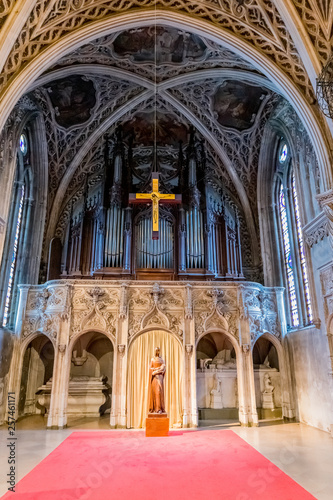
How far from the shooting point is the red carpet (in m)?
4.94

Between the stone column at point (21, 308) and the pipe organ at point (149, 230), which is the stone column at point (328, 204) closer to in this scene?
the pipe organ at point (149, 230)

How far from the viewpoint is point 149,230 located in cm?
1470

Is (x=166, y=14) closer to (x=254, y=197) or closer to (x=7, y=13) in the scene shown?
(x=7, y=13)

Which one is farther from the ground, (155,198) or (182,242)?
(155,198)

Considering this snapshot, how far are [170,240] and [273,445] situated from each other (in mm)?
8471

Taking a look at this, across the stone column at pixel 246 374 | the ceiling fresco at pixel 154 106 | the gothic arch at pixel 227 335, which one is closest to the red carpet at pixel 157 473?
the stone column at pixel 246 374

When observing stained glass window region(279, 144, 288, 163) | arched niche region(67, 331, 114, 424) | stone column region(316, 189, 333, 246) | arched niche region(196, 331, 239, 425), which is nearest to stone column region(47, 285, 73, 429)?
arched niche region(67, 331, 114, 424)

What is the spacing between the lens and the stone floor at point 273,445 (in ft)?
18.5

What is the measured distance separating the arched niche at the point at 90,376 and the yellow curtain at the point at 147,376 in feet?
5.98

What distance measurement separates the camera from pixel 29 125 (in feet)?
44.5

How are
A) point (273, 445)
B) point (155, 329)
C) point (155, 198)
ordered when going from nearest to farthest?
point (273, 445), point (155, 198), point (155, 329)

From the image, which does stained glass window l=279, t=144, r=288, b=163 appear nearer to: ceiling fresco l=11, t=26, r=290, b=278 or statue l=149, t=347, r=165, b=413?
ceiling fresco l=11, t=26, r=290, b=278

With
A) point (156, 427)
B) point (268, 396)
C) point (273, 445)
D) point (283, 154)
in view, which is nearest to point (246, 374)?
point (268, 396)

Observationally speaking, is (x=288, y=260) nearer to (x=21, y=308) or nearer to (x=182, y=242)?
(x=182, y=242)
